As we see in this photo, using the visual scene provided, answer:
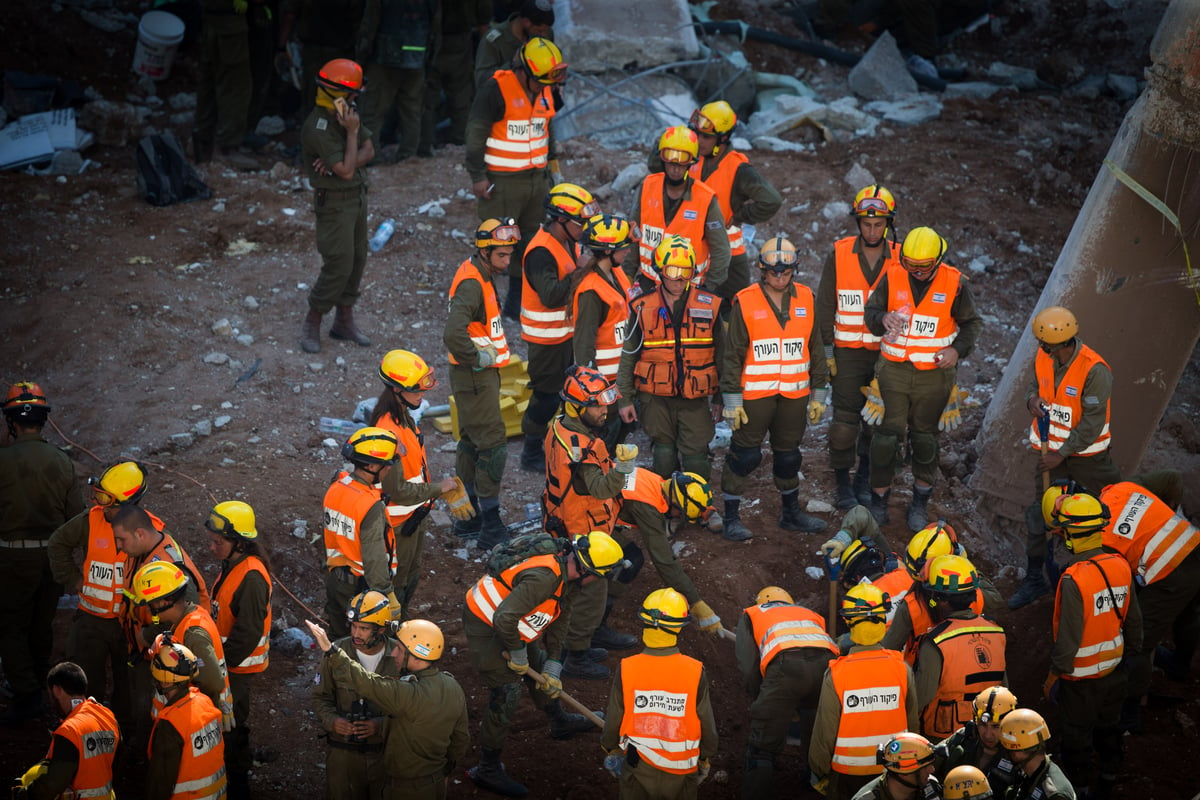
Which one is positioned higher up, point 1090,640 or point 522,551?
point 522,551

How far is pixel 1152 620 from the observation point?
726 cm

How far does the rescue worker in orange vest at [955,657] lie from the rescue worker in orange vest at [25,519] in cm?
498

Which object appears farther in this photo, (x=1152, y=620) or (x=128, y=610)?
(x=1152, y=620)

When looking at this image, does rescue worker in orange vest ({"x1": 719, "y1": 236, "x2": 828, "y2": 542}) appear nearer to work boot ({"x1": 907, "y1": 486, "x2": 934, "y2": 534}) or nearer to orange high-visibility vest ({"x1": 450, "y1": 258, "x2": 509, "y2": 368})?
work boot ({"x1": 907, "y1": 486, "x2": 934, "y2": 534})

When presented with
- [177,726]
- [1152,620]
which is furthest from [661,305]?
[177,726]

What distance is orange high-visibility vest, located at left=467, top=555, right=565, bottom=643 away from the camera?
20.9ft

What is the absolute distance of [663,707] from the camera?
223 inches

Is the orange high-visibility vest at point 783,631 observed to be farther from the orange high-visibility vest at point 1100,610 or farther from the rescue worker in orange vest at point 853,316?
the rescue worker in orange vest at point 853,316

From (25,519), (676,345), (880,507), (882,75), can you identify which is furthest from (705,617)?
(882,75)

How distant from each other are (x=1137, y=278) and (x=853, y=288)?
2038mm

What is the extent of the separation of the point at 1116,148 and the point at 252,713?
279 inches

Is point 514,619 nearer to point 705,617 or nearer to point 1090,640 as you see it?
point 705,617

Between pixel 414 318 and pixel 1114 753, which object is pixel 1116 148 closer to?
pixel 1114 753

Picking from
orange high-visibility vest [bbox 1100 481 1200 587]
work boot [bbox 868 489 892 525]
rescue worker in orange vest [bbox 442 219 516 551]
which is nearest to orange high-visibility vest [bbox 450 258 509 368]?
rescue worker in orange vest [bbox 442 219 516 551]
